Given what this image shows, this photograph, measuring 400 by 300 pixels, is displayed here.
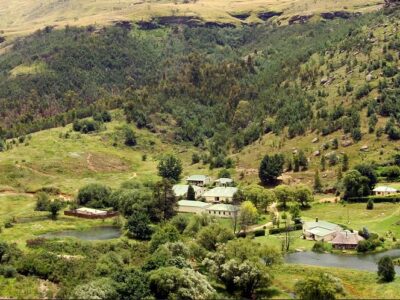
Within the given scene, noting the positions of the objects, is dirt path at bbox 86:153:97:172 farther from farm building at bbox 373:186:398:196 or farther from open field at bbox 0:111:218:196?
farm building at bbox 373:186:398:196

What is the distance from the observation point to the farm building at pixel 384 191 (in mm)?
138500

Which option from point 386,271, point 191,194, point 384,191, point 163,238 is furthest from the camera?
point 191,194

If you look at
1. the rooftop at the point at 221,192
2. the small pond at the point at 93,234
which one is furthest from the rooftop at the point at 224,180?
the small pond at the point at 93,234

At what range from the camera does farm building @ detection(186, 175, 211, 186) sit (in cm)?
17200

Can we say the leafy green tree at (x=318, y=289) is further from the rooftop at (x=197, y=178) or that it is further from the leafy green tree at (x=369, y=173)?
the rooftop at (x=197, y=178)

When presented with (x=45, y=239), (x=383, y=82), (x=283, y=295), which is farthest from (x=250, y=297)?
(x=383, y=82)

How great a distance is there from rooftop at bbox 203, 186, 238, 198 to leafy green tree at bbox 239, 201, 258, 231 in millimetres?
24229

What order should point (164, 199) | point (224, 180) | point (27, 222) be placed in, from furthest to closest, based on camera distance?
1. point (224, 180)
2. point (164, 199)
3. point (27, 222)

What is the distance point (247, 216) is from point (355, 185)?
108 ft

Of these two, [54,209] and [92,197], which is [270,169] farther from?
[54,209]

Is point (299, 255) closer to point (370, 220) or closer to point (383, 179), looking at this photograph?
point (370, 220)

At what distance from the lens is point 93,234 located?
12288 cm

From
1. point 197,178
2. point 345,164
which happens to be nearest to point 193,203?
point 197,178

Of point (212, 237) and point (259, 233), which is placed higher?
point (212, 237)
